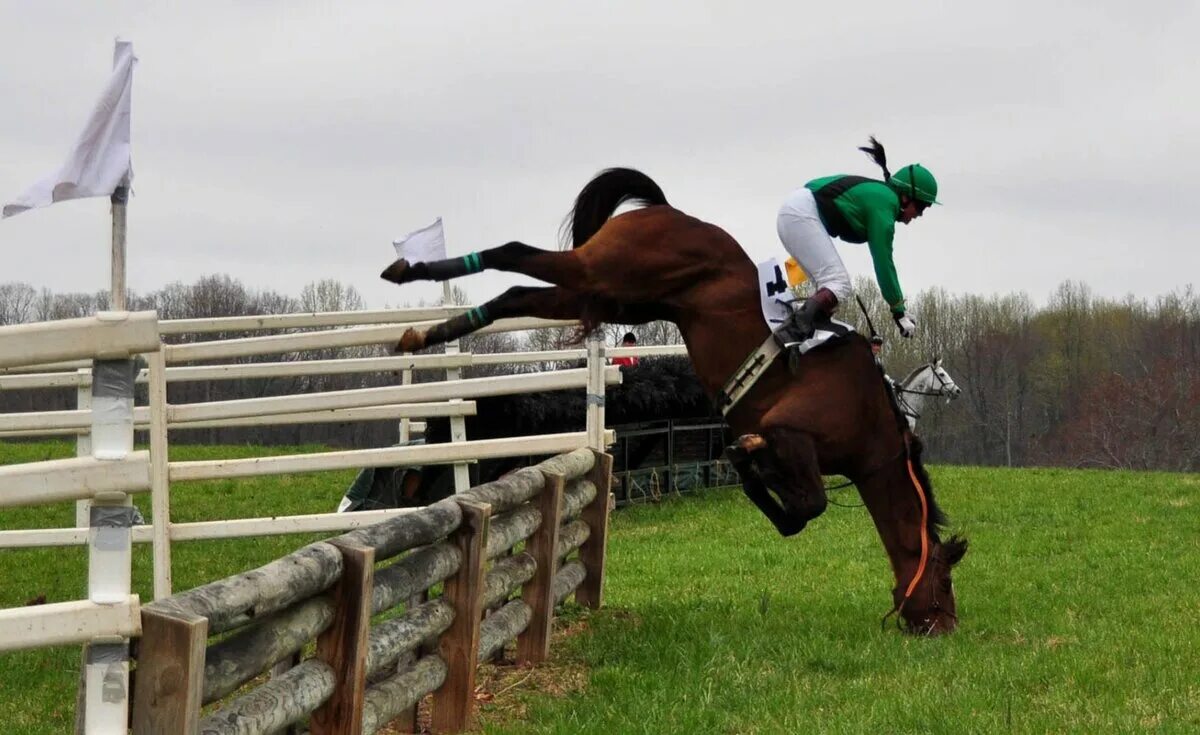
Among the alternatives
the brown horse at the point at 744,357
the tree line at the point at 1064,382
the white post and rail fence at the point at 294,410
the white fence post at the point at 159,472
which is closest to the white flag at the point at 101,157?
the white post and rail fence at the point at 294,410

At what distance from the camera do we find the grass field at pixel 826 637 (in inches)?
210

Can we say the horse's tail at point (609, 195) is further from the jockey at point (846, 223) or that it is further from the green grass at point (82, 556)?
the green grass at point (82, 556)

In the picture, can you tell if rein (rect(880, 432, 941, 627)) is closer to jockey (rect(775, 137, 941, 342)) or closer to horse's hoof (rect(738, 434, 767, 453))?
jockey (rect(775, 137, 941, 342))

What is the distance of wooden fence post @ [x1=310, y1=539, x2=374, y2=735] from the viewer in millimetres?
4199

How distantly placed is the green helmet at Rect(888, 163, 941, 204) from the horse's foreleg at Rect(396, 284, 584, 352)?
1979mm

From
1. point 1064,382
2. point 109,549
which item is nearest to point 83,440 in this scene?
point 109,549

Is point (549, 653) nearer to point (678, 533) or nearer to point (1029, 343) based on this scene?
point (678, 533)

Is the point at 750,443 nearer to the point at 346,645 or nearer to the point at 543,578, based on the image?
the point at 543,578

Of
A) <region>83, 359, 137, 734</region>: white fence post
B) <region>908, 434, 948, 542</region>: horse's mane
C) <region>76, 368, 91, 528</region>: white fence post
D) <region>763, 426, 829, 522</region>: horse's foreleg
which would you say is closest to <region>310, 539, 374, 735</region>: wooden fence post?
<region>83, 359, 137, 734</region>: white fence post

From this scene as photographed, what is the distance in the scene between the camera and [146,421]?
784cm

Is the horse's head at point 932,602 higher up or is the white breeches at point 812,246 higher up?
the white breeches at point 812,246

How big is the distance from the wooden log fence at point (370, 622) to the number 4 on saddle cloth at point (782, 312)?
1390 mm

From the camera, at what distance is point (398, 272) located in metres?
6.33

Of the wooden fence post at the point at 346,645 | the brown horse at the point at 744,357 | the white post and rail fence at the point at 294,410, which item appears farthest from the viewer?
the white post and rail fence at the point at 294,410
